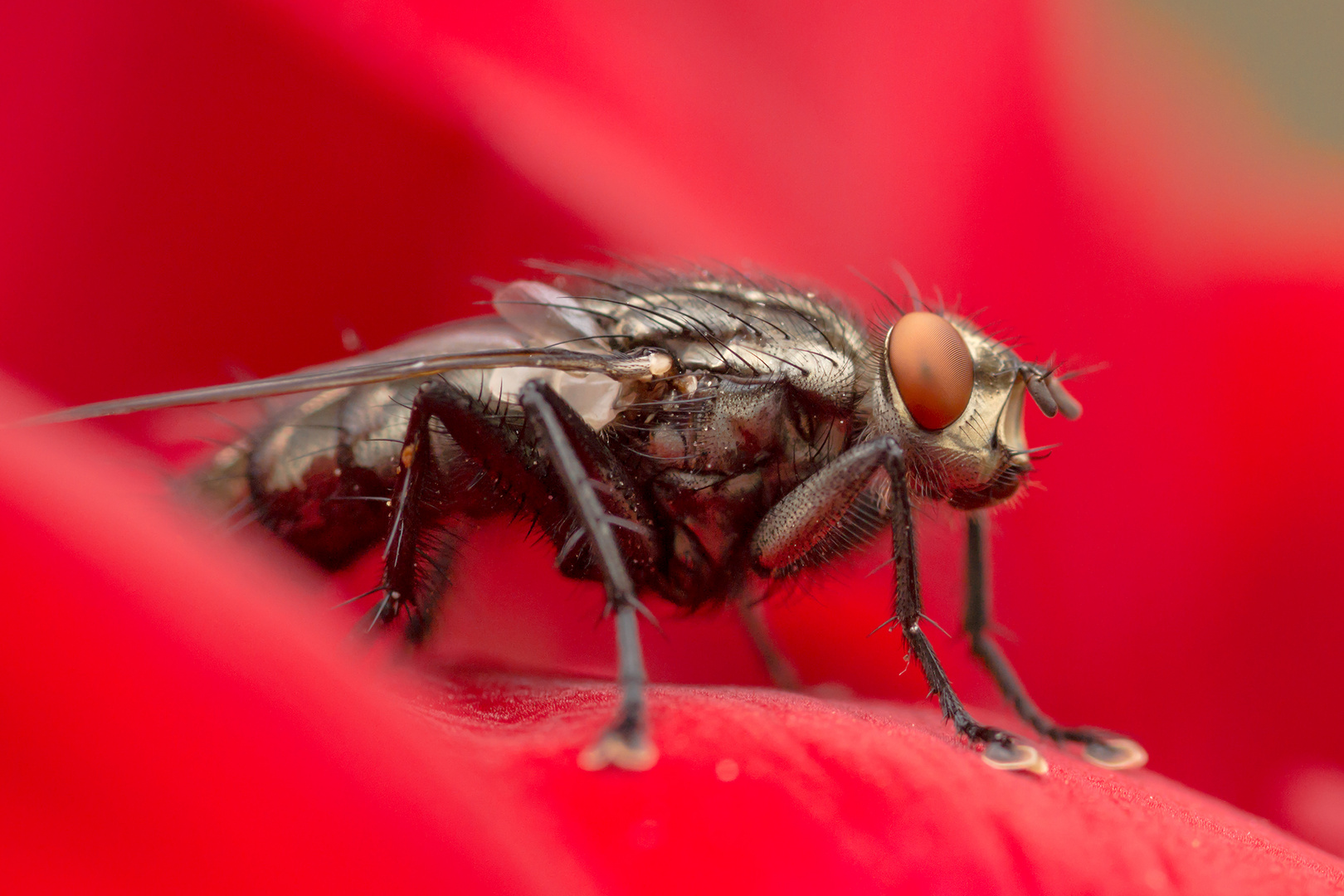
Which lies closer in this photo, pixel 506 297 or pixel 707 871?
pixel 707 871

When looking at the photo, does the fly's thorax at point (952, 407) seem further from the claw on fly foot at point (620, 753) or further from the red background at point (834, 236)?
the claw on fly foot at point (620, 753)

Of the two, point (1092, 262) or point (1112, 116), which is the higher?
point (1112, 116)

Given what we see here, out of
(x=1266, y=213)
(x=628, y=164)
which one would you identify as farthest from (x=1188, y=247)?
(x=628, y=164)

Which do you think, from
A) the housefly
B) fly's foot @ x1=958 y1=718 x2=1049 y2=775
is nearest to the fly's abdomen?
the housefly

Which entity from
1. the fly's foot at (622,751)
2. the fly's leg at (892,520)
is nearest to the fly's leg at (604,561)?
the fly's foot at (622,751)

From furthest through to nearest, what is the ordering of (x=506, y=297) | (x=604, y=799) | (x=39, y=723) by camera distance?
(x=506, y=297)
(x=604, y=799)
(x=39, y=723)

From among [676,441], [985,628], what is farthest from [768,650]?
[676,441]

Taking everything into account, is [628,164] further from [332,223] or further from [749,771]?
[749,771]
